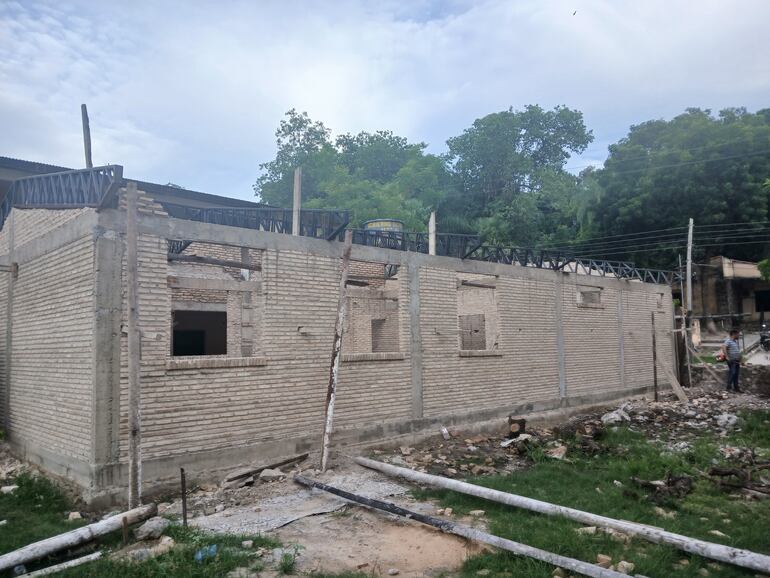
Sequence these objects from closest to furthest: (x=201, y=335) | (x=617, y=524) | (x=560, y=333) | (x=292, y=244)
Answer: (x=617, y=524), (x=292, y=244), (x=560, y=333), (x=201, y=335)

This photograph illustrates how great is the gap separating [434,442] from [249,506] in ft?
14.0

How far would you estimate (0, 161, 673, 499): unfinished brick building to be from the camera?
6.79 m

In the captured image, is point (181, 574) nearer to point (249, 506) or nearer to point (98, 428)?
point (249, 506)

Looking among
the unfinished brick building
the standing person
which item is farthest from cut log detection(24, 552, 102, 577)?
the standing person

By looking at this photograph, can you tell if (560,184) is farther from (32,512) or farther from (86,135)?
(32,512)

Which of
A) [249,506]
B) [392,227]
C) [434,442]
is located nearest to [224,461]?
[249,506]

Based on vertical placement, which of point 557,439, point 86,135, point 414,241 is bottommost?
point 557,439

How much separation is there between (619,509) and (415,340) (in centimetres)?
460

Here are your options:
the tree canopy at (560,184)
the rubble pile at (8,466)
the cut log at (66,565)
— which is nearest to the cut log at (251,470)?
the cut log at (66,565)

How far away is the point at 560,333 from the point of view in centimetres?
1336

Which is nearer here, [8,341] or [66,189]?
[66,189]

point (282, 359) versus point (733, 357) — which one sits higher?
point (282, 359)

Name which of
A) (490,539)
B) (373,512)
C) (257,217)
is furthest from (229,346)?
(490,539)

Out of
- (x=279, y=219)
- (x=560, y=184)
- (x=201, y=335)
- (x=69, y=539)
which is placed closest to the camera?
(x=69, y=539)
